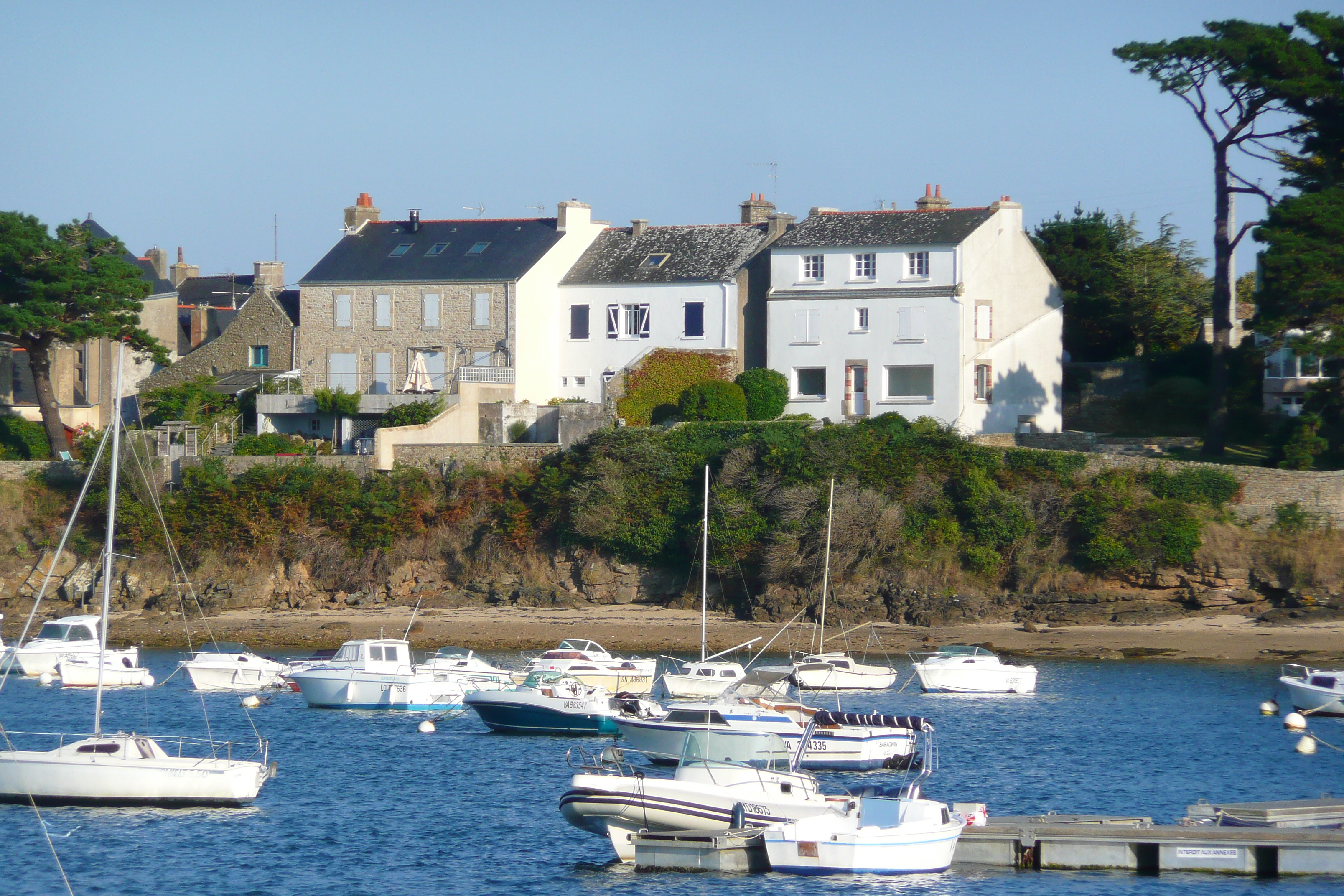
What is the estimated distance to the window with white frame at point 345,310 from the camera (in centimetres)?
5994

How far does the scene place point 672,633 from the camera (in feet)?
157

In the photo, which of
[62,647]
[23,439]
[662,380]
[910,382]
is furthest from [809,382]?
[23,439]

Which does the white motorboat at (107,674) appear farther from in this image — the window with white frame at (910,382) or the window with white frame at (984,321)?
the window with white frame at (984,321)

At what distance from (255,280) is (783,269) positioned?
960 inches

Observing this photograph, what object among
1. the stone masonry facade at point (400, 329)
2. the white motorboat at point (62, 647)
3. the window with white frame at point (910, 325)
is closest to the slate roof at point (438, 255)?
the stone masonry facade at point (400, 329)

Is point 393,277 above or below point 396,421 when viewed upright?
above

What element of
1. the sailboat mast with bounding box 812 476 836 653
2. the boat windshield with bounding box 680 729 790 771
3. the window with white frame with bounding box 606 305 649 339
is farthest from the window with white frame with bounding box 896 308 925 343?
the boat windshield with bounding box 680 729 790 771

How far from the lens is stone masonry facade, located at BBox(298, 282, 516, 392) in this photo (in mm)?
57312

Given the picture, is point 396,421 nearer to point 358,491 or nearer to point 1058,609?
point 358,491

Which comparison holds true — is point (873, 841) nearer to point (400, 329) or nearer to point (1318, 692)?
point (1318, 692)

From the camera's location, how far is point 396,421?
55406 millimetres

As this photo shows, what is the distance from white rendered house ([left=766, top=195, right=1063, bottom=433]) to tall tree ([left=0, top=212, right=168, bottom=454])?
2383 cm

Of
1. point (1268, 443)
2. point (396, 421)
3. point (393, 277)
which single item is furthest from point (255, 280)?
point (1268, 443)

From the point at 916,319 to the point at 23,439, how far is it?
113 ft
